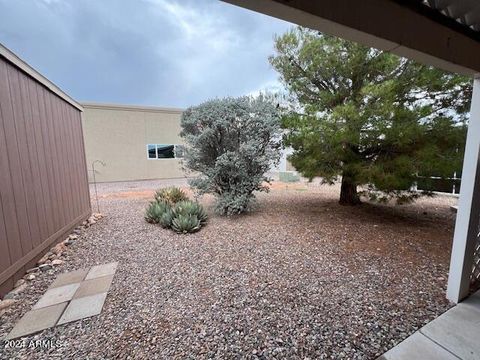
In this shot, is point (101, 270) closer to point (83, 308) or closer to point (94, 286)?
point (94, 286)

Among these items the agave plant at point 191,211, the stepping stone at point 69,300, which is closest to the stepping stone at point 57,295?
the stepping stone at point 69,300

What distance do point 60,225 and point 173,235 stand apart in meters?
1.72

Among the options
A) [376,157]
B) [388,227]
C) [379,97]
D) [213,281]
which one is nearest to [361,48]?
[379,97]

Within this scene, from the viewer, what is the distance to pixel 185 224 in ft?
12.3

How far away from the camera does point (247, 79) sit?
10.7m

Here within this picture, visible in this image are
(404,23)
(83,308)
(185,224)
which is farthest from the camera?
(185,224)

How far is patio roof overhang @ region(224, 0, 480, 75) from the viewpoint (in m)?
1.06

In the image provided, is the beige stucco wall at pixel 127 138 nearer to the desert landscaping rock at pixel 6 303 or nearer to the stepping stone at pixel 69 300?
the stepping stone at pixel 69 300

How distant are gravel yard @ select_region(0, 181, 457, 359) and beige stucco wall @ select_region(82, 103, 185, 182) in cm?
792

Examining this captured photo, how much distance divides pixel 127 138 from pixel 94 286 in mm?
10148

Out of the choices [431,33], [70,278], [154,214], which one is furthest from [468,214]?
[154,214]

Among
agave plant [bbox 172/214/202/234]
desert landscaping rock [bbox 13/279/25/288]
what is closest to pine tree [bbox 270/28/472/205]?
agave plant [bbox 172/214/202/234]

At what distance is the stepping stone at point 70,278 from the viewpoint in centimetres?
241

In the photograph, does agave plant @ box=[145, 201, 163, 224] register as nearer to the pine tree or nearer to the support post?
the pine tree
